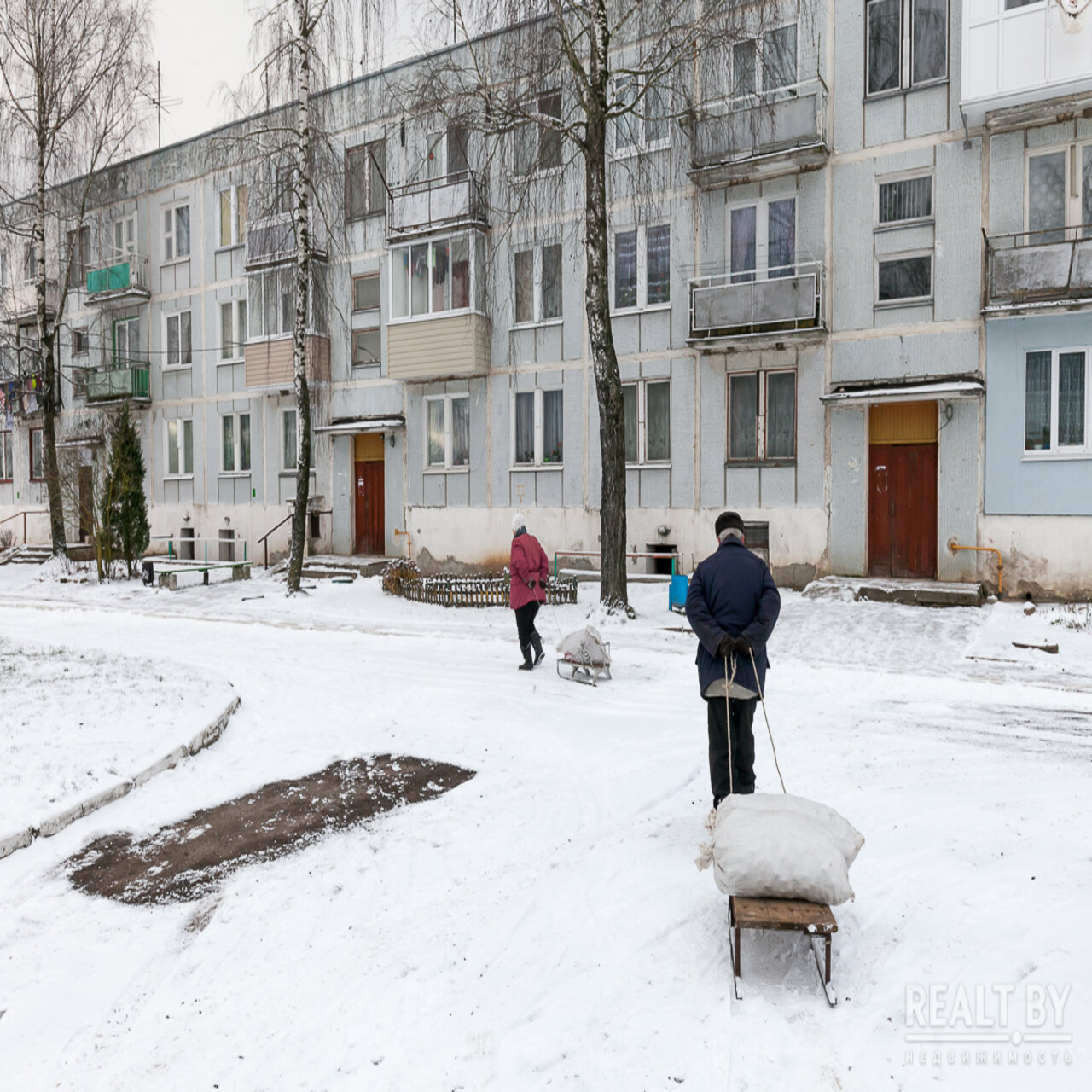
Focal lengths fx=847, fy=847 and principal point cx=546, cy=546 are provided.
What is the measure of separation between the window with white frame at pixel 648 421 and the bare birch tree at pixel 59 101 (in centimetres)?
1586

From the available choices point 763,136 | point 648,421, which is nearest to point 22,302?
point 648,421

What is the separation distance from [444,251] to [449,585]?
961 centimetres

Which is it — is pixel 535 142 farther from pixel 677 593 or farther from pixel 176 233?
pixel 176 233

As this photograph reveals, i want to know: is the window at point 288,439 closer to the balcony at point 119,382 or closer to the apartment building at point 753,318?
the apartment building at point 753,318

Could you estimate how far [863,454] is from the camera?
53.6 feet

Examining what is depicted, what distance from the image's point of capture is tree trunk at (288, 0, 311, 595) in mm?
16328

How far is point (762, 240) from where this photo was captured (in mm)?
17312

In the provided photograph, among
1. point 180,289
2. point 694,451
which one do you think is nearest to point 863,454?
point 694,451

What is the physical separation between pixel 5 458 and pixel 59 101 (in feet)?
51.8

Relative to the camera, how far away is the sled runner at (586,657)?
9.29 metres

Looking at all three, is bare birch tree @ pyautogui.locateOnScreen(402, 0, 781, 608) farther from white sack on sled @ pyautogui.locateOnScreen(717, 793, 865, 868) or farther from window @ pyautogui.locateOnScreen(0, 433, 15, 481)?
window @ pyautogui.locateOnScreen(0, 433, 15, 481)

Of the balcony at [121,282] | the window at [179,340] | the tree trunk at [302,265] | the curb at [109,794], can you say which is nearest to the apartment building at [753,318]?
the tree trunk at [302,265]

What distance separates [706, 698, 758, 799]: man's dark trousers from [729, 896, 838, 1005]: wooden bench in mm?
1484

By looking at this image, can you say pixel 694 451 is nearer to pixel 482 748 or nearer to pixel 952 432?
pixel 952 432
